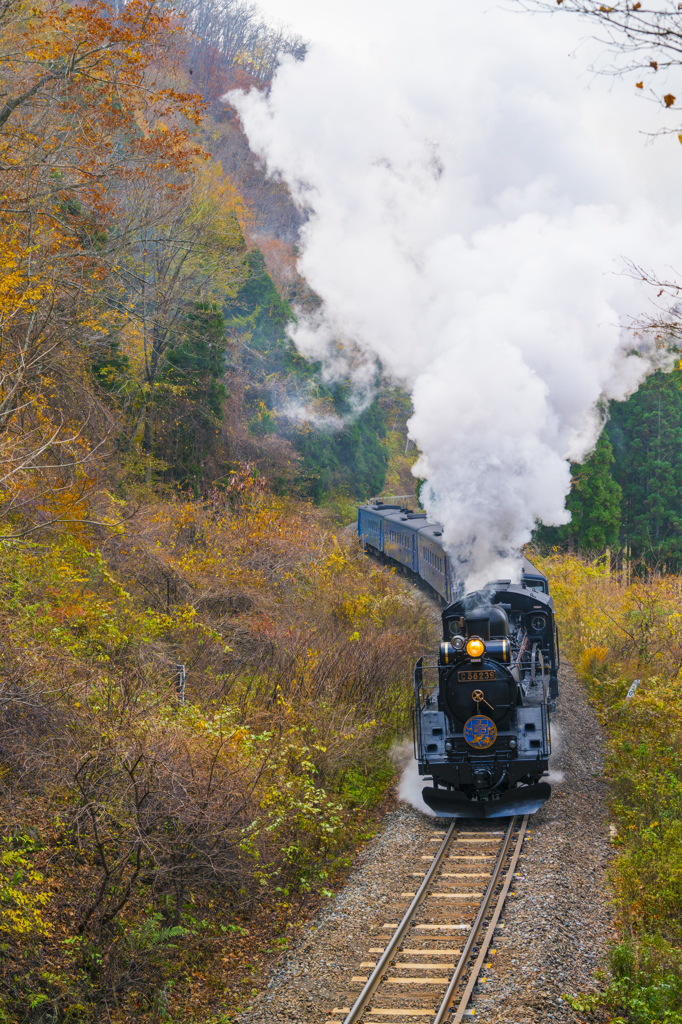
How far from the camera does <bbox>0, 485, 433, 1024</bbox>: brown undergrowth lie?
725 centimetres

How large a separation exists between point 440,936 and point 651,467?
103ft

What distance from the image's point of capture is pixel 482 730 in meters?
10.9

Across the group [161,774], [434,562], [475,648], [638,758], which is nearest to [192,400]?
[434,562]

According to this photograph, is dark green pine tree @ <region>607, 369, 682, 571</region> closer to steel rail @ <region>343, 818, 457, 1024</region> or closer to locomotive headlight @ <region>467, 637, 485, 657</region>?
locomotive headlight @ <region>467, 637, 485, 657</region>

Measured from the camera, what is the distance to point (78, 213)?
18.9m

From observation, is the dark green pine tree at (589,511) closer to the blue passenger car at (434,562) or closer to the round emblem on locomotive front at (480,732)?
the blue passenger car at (434,562)

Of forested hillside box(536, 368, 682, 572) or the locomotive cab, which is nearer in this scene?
the locomotive cab

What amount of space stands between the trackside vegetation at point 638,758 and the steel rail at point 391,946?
170 centimetres

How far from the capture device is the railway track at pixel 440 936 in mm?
6836

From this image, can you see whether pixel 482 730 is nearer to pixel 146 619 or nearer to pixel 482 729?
pixel 482 729

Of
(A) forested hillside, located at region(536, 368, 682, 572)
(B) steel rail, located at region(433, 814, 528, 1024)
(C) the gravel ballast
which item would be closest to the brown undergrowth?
(C) the gravel ballast

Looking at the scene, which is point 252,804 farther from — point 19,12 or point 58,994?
point 19,12

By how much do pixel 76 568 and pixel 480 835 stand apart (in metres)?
7.39

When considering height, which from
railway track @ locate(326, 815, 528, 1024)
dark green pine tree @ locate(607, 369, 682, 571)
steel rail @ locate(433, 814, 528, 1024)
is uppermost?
dark green pine tree @ locate(607, 369, 682, 571)
